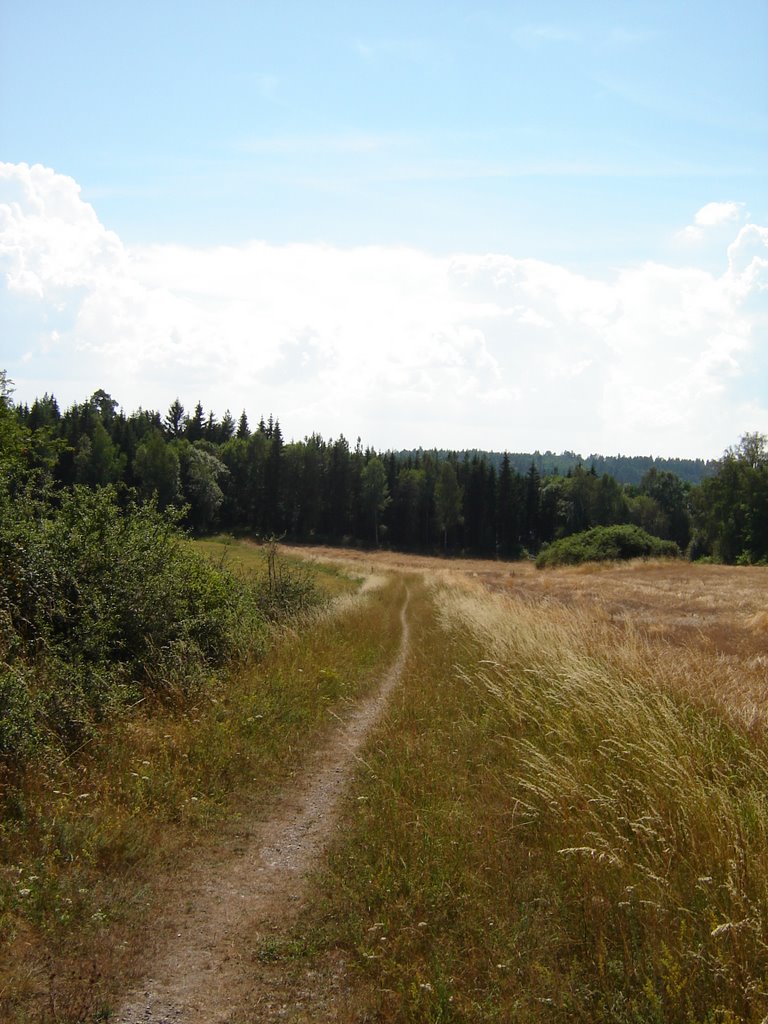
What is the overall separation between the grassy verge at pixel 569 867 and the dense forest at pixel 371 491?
79500mm

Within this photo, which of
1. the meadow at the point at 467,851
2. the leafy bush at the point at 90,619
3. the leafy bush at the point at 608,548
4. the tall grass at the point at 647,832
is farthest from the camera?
the leafy bush at the point at 608,548

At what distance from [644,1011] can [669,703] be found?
3511 mm

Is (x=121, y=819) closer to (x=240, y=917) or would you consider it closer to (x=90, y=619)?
(x=240, y=917)

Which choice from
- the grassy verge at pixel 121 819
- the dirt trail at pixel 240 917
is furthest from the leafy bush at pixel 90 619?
the dirt trail at pixel 240 917

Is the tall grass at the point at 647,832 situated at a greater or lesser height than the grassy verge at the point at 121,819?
greater

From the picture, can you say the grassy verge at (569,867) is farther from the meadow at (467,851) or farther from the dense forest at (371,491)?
the dense forest at (371,491)

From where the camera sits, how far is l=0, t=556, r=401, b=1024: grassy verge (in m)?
3.95

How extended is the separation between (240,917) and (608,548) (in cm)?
6586

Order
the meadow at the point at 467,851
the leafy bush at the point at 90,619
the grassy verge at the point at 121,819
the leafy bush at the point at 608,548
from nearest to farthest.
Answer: the meadow at the point at 467,851, the grassy verge at the point at 121,819, the leafy bush at the point at 90,619, the leafy bush at the point at 608,548

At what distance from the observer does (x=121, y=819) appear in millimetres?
5605

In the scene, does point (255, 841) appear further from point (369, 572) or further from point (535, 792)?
point (369, 572)

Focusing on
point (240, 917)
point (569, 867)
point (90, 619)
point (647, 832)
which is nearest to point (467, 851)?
point (569, 867)

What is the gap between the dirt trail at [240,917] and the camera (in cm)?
371

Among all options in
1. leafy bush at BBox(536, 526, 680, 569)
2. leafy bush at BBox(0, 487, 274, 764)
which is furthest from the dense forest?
leafy bush at BBox(0, 487, 274, 764)
